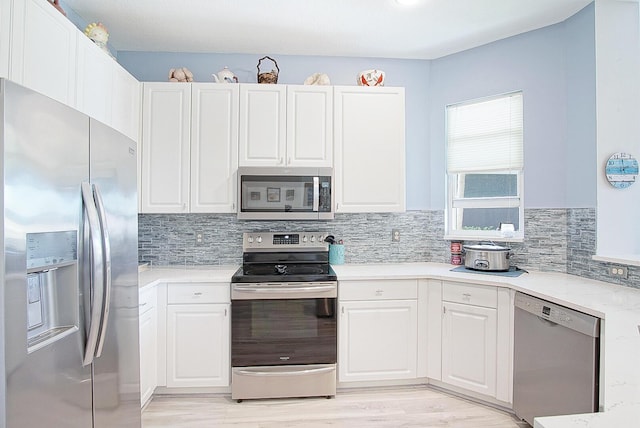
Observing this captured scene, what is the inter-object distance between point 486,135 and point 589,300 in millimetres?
1641

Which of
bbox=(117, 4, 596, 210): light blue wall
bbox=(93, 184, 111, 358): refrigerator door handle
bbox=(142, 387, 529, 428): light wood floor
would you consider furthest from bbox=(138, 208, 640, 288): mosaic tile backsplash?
bbox=(93, 184, 111, 358): refrigerator door handle

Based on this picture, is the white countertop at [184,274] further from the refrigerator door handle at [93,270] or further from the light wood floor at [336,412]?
the refrigerator door handle at [93,270]

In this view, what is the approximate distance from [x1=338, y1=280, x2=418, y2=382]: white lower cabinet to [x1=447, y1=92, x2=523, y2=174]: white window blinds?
122 centimetres

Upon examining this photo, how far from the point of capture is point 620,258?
7.17ft

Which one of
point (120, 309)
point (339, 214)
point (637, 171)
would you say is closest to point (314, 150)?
point (339, 214)

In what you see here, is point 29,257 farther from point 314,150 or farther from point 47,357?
point 314,150

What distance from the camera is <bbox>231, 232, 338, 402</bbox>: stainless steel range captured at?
8.21 ft

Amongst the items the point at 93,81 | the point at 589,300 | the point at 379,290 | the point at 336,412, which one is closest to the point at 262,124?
the point at 93,81

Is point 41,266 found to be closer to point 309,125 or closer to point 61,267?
point 61,267

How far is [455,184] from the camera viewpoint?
319 centimetres

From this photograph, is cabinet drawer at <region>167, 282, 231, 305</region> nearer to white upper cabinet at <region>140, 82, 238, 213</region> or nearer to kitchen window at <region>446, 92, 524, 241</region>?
white upper cabinet at <region>140, 82, 238, 213</region>

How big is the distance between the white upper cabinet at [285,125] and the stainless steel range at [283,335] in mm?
953

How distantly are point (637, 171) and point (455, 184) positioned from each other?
1.22 meters

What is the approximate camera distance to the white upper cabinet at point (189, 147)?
277 cm
